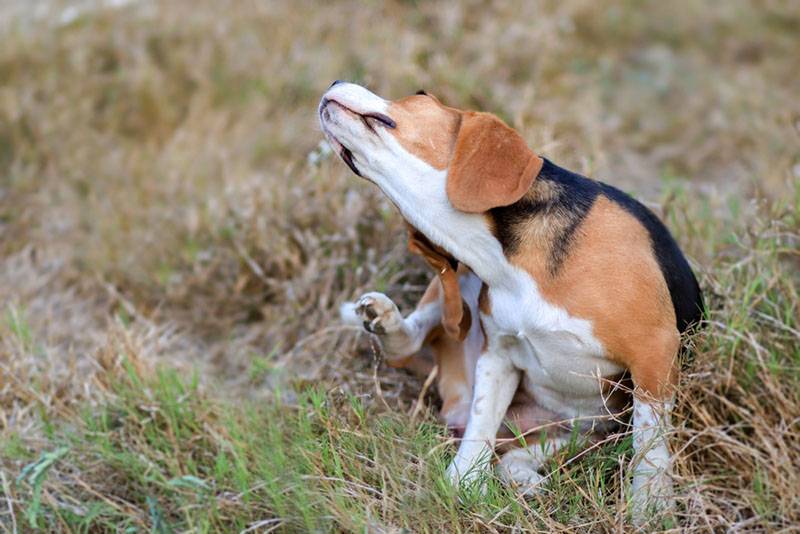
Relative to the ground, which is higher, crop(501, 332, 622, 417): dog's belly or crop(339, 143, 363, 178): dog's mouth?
crop(339, 143, 363, 178): dog's mouth

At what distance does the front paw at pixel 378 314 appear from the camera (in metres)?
3.28

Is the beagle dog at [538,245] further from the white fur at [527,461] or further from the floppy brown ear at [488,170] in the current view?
the white fur at [527,461]

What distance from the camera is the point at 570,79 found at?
646 cm

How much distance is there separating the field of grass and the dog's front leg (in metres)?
0.10

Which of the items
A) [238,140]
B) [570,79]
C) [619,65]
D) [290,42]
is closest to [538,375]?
[238,140]

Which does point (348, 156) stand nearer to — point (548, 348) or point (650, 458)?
point (548, 348)

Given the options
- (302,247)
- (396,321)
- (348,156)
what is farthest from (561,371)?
(302,247)

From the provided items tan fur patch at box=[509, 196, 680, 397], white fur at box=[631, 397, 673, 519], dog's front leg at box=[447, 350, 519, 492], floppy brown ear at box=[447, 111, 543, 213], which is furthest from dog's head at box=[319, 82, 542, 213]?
white fur at box=[631, 397, 673, 519]

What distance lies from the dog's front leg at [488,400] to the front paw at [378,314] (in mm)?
328

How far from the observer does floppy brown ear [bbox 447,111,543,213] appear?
2732 millimetres

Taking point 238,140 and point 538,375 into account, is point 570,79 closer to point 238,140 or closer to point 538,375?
point 238,140

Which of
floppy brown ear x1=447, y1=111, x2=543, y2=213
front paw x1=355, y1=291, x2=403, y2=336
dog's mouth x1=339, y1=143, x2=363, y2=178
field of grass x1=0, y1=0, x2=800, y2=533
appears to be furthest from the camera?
front paw x1=355, y1=291, x2=403, y2=336

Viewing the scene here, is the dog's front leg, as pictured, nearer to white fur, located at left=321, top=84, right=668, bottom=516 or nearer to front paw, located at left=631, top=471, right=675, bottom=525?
white fur, located at left=321, top=84, right=668, bottom=516

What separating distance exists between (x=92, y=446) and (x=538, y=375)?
1521 mm
